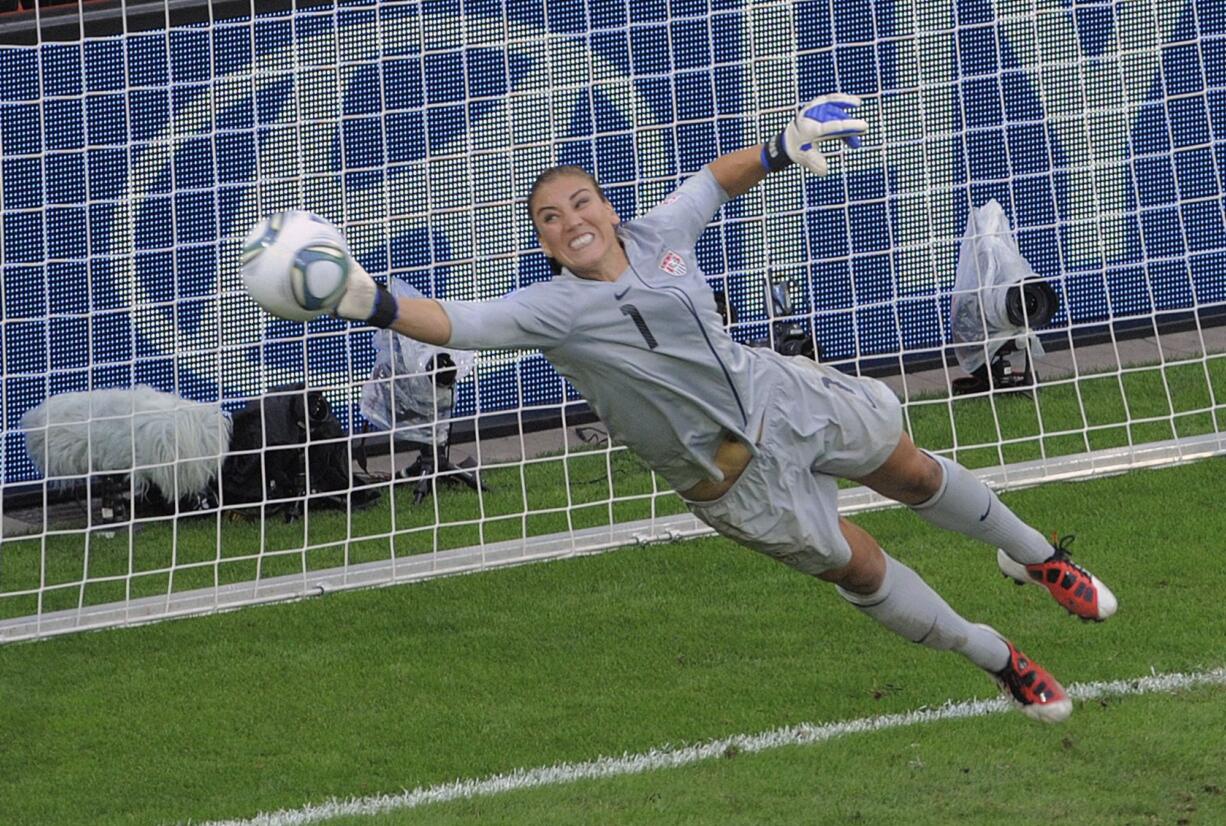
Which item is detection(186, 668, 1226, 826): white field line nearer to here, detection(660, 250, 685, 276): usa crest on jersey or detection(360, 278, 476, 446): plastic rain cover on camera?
detection(660, 250, 685, 276): usa crest on jersey

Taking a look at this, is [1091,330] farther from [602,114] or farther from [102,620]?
[102,620]

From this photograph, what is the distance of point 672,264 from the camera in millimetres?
5672

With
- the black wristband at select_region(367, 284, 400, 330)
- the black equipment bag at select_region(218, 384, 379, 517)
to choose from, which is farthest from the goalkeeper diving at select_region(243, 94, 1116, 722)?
the black equipment bag at select_region(218, 384, 379, 517)

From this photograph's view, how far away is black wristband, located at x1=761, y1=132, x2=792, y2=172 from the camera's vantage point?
5.84 meters

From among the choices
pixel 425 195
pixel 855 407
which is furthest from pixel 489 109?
pixel 855 407

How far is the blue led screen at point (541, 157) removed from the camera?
9180 millimetres

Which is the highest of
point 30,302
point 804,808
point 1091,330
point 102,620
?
point 30,302

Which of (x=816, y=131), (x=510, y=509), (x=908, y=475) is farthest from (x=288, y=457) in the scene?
(x=816, y=131)

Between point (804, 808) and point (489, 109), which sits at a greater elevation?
point (489, 109)

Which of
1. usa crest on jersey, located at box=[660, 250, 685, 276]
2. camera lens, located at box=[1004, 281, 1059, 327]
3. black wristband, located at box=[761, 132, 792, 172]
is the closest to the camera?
usa crest on jersey, located at box=[660, 250, 685, 276]

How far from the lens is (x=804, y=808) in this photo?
6.16 metres

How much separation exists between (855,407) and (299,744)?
2750 mm

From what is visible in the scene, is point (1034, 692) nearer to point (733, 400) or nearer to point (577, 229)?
point (733, 400)

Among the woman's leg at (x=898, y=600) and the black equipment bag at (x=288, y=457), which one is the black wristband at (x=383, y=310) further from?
the black equipment bag at (x=288, y=457)
